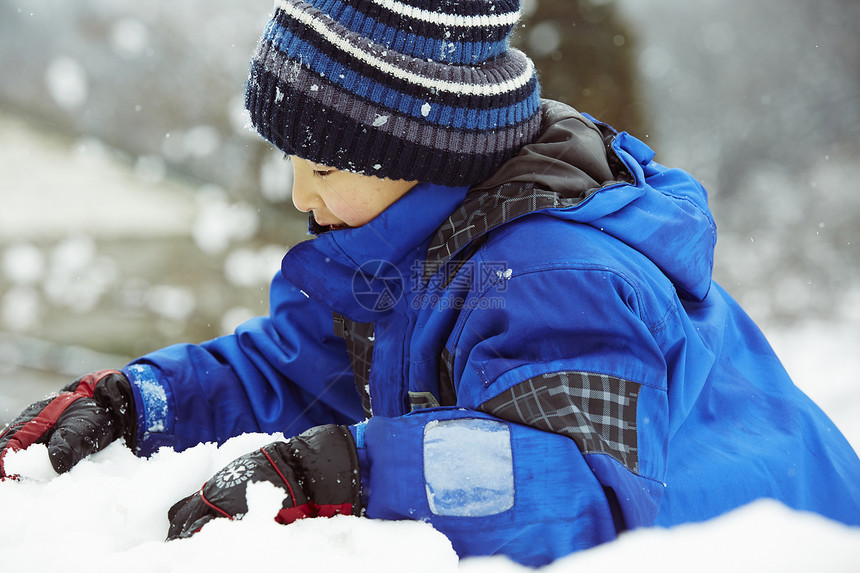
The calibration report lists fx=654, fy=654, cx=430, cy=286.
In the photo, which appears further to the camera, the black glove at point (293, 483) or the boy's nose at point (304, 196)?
the boy's nose at point (304, 196)

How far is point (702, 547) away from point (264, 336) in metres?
0.78

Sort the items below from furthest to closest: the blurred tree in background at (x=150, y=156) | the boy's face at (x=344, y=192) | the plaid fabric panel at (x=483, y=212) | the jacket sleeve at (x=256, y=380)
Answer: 1. the blurred tree in background at (x=150, y=156)
2. the jacket sleeve at (x=256, y=380)
3. the boy's face at (x=344, y=192)
4. the plaid fabric panel at (x=483, y=212)

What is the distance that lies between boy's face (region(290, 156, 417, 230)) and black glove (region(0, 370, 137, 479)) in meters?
0.40

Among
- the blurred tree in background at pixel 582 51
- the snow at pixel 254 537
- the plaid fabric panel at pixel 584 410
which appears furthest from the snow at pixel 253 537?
the blurred tree in background at pixel 582 51

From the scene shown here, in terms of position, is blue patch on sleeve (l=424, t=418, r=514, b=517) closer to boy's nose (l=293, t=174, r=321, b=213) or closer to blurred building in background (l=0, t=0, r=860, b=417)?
boy's nose (l=293, t=174, r=321, b=213)

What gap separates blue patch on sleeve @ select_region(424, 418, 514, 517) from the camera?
681 mm

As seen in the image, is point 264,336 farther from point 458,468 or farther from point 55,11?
point 55,11

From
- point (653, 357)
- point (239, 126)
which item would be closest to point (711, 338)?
point (653, 357)

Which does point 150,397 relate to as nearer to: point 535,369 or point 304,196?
point 304,196

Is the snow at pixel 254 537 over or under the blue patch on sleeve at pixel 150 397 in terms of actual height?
under

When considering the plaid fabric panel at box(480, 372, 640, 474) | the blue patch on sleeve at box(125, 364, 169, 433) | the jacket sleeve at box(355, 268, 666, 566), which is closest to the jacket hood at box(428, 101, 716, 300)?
the jacket sleeve at box(355, 268, 666, 566)

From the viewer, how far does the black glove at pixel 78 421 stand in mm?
879

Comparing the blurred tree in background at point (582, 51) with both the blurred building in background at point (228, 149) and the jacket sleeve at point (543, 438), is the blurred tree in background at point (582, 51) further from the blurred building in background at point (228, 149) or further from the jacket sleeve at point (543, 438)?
the jacket sleeve at point (543, 438)

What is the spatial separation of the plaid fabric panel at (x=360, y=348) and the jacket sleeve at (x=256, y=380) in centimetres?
7
